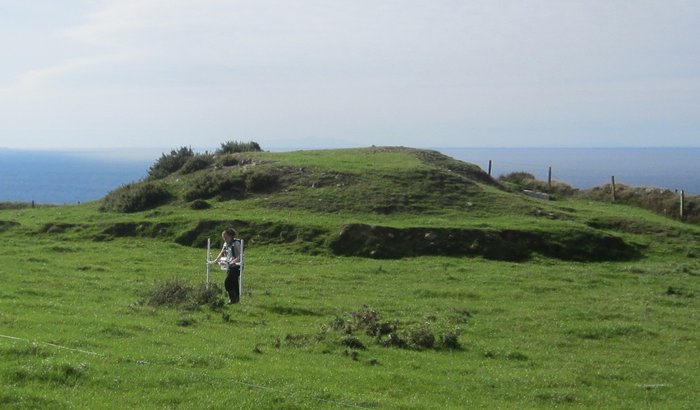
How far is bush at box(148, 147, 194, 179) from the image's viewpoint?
2293 inches

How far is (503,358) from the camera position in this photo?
18.3m

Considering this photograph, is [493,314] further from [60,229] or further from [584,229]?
[60,229]

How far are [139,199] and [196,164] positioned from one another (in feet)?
24.5

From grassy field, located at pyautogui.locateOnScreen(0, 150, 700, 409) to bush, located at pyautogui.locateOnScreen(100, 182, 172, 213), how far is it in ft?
21.1

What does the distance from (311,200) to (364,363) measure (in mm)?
27829

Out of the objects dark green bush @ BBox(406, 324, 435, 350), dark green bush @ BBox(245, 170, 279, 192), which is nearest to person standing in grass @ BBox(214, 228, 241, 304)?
dark green bush @ BBox(406, 324, 435, 350)

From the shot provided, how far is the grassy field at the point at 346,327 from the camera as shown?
13500mm

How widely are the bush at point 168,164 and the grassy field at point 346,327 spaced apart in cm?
1701

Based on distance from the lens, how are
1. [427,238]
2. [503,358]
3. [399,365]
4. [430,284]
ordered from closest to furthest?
[399,365] → [503,358] → [430,284] → [427,238]

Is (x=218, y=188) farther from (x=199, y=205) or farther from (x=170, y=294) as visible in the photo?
(x=170, y=294)

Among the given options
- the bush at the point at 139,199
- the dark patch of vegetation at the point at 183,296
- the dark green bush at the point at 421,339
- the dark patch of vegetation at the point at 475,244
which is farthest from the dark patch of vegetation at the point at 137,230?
the dark green bush at the point at 421,339

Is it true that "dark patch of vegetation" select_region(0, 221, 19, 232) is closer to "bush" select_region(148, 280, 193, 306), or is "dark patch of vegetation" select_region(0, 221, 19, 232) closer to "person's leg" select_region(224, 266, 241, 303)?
"bush" select_region(148, 280, 193, 306)

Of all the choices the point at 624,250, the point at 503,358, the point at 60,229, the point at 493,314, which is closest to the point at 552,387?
the point at 503,358

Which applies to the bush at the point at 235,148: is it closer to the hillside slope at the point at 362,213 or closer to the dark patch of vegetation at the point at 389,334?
the hillside slope at the point at 362,213
